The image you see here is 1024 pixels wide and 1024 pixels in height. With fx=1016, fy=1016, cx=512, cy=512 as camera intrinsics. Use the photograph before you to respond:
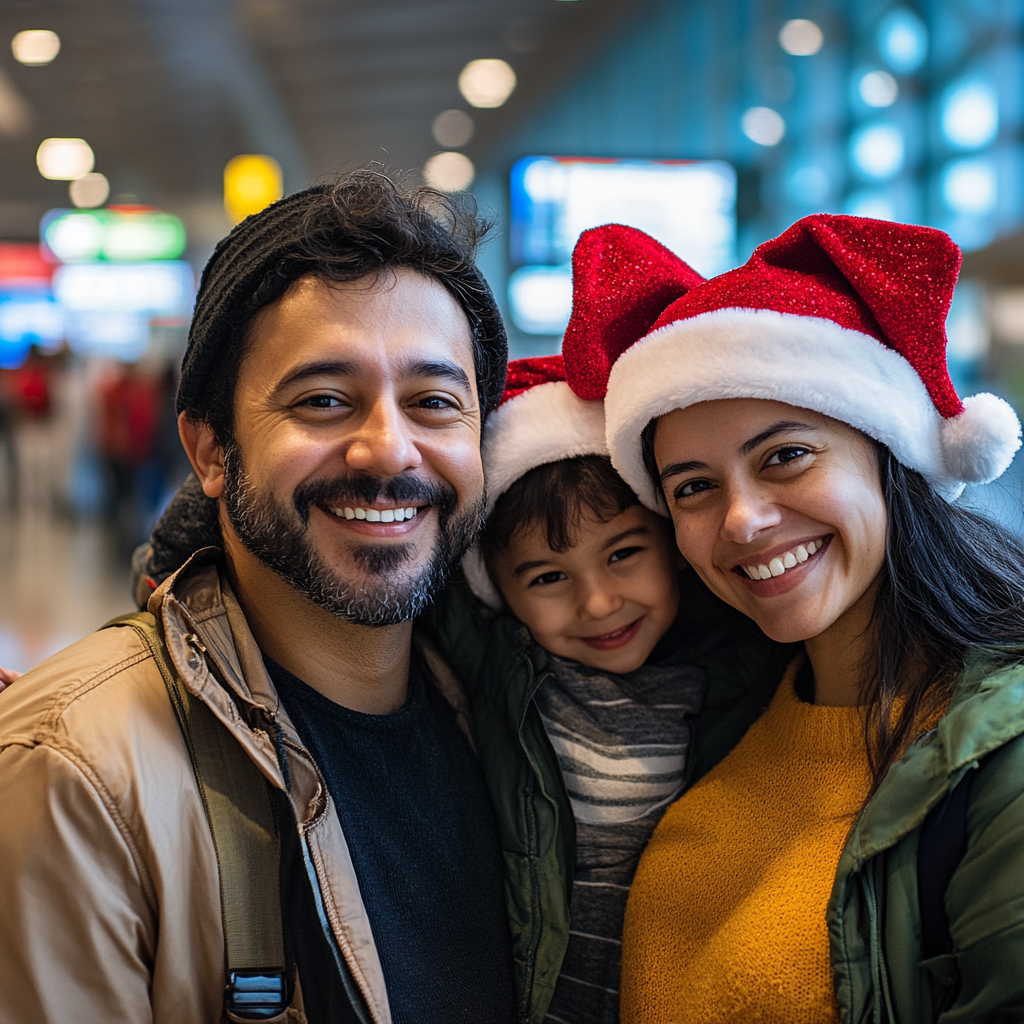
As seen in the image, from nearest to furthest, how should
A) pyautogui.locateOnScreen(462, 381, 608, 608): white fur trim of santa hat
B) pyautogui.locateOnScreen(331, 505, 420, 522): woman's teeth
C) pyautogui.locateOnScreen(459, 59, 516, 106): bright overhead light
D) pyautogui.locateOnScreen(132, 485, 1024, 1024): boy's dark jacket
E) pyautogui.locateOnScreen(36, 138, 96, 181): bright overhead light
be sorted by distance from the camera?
1. pyautogui.locateOnScreen(132, 485, 1024, 1024): boy's dark jacket
2. pyautogui.locateOnScreen(331, 505, 420, 522): woman's teeth
3. pyautogui.locateOnScreen(462, 381, 608, 608): white fur trim of santa hat
4. pyautogui.locateOnScreen(459, 59, 516, 106): bright overhead light
5. pyautogui.locateOnScreen(36, 138, 96, 181): bright overhead light

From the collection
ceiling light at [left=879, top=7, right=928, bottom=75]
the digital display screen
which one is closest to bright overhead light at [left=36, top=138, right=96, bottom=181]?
the digital display screen

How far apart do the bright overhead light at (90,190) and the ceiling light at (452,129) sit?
17.5 feet

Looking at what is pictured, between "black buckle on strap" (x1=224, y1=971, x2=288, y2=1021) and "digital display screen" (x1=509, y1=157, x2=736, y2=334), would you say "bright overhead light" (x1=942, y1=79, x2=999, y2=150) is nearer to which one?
"digital display screen" (x1=509, y1=157, x2=736, y2=334)

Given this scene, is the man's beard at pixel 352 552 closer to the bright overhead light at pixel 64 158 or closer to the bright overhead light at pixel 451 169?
the bright overhead light at pixel 451 169

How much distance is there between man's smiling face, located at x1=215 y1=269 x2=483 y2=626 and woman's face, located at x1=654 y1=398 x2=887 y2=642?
457 millimetres

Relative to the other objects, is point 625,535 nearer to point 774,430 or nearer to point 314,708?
point 774,430

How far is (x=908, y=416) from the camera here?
5.20 ft

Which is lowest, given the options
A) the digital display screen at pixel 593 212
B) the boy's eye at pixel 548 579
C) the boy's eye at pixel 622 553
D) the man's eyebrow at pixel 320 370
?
the boy's eye at pixel 548 579

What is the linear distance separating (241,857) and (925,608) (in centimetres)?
108

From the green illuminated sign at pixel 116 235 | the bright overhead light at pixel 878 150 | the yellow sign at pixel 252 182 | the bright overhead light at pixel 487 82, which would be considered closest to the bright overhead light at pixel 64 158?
the green illuminated sign at pixel 116 235

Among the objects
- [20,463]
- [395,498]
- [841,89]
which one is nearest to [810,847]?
[395,498]

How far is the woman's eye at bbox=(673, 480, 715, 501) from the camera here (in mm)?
1708

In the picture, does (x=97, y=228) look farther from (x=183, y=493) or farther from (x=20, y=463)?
(x=183, y=493)

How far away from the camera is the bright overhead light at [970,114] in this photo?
313 inches
